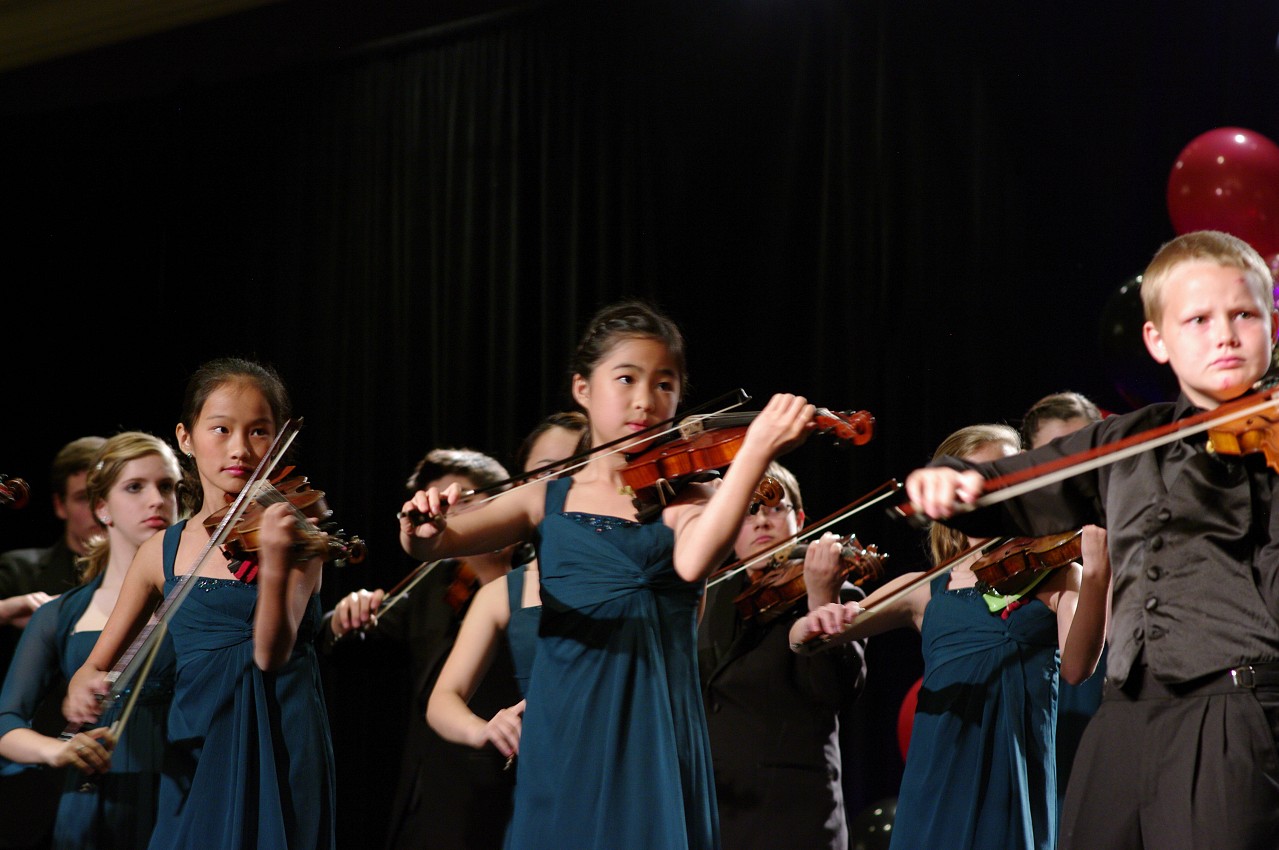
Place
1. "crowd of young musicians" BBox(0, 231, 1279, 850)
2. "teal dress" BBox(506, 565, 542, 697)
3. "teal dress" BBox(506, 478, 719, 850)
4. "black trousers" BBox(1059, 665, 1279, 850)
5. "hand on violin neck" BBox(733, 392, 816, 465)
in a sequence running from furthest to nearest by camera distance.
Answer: "teal dress" BBox(506, 565, 542, 697), "teal dress" BBox(506, 478, 719, 850), "hand on violin neck" BBox(733, 392, 816, 465), "crowd of young musicians" BBox(0, 231, 1279, 850), "black trousers" BBox(1059, 665, 1279, 850)

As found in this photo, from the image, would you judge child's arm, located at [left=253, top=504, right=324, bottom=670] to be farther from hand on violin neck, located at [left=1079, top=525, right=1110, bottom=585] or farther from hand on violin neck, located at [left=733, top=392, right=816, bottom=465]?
hand on violin neck, located at [left=1079, top=525, right=1110, bottom=585]

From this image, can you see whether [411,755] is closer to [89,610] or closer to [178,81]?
[89,610]

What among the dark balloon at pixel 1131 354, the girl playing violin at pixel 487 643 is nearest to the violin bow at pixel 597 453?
the girl playing violin at pixel 487 643

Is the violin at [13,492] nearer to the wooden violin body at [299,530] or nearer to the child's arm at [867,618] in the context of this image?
the wooden violin body at [299,530]

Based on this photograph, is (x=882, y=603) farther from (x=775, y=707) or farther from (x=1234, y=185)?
(x=1234, y=185)

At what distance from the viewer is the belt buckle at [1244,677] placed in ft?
4.87

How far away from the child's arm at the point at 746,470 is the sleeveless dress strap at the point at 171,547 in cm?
111

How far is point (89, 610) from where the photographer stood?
2979 millimetres

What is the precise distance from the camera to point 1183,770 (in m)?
1.49

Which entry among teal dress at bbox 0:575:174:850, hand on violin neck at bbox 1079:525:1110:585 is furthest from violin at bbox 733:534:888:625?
teal dress at bbox 0:575:174:850

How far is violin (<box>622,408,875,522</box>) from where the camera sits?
2.03m

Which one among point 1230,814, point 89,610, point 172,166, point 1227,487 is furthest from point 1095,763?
point 172,166

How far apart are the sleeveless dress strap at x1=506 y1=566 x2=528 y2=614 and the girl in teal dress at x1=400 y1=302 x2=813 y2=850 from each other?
19.2 inches

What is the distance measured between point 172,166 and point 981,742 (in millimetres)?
3835
